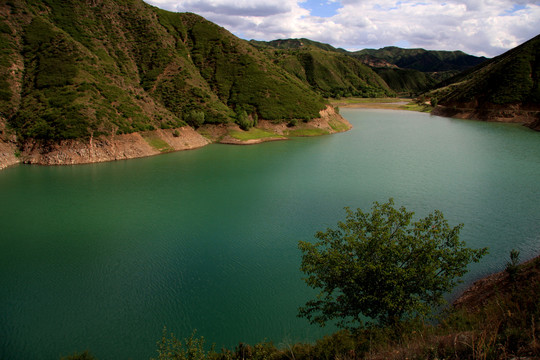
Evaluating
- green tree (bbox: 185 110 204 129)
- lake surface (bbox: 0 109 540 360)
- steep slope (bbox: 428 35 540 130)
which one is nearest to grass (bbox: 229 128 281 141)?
green tree (bbox: 185 110 204 129)

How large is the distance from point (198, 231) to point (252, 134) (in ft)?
175

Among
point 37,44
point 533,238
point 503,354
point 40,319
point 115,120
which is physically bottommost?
point 40,319

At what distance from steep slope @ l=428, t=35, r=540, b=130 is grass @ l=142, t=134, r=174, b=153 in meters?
102

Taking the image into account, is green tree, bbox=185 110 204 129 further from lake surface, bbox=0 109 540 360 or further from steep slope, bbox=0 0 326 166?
lake surface, bbox=0 109 540 360

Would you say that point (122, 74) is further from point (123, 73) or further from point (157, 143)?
point (157, 143)

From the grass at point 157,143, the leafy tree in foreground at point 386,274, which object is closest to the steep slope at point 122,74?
the grass at point 157,143

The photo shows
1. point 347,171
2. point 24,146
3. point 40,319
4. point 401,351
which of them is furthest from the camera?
point 24,146

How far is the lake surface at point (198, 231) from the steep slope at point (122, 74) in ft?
38.8

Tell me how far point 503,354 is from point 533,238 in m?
26.1

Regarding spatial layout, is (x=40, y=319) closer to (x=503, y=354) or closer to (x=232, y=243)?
(x=232, y=243)

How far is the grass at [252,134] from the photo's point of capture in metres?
79.9

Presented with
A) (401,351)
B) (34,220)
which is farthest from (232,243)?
(34,220)

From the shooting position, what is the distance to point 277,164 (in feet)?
195

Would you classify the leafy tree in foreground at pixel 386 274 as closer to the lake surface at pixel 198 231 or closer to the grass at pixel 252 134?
the lake surface at pixel 198 231
